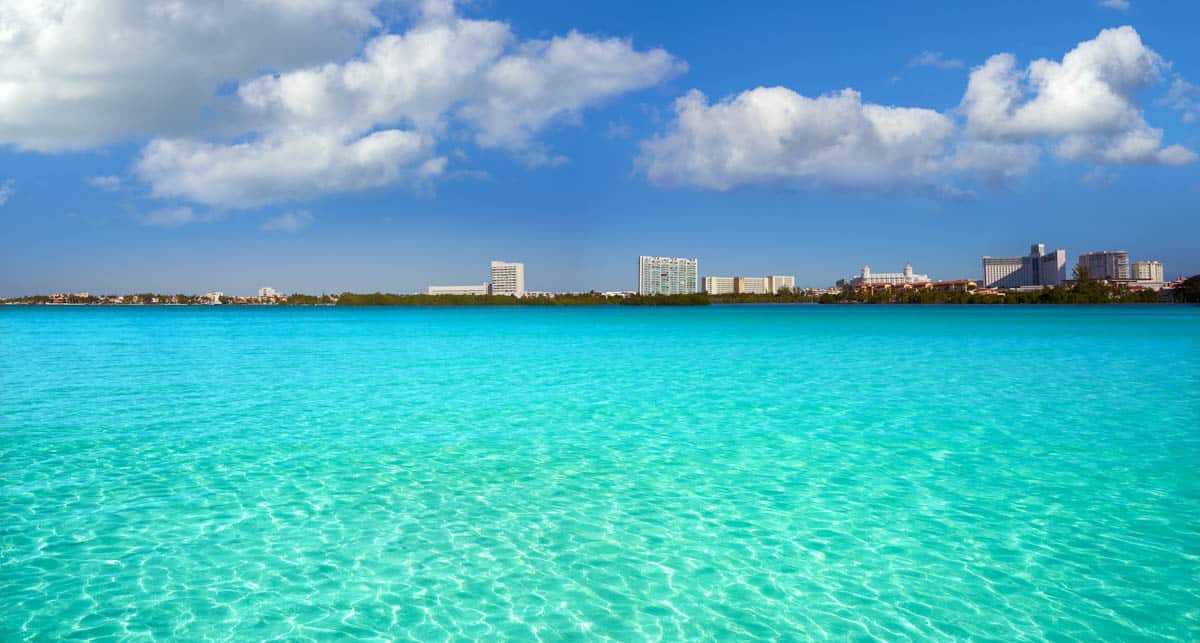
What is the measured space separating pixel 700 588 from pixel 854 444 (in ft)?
21.3

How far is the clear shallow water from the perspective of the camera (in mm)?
5582

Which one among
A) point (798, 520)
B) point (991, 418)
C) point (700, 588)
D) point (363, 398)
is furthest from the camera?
point (363, 398)

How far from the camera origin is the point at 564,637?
17.2 ft

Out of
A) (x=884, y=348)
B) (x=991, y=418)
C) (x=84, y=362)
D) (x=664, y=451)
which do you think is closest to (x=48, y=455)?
(x=664, y=451)

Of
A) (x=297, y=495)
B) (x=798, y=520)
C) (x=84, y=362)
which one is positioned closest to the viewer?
(x=798, y=520)

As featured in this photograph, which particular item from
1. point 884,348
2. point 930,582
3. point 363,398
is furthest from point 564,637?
point 884,348

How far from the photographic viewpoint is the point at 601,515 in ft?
25.9

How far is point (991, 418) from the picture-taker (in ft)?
45.7

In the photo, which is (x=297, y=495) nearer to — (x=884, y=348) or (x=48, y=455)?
(x=48, y=455)

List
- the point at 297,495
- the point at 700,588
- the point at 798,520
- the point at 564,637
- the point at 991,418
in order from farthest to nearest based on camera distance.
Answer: the point at 991,418
the point at 297,495
the point at 798,520
the point at 700,588
the point at 564,637

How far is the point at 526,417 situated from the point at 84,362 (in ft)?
72.8

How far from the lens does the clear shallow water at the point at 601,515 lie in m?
5.58

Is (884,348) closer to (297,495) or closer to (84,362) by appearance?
(297,495)

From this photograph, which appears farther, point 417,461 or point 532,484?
point 417,461
